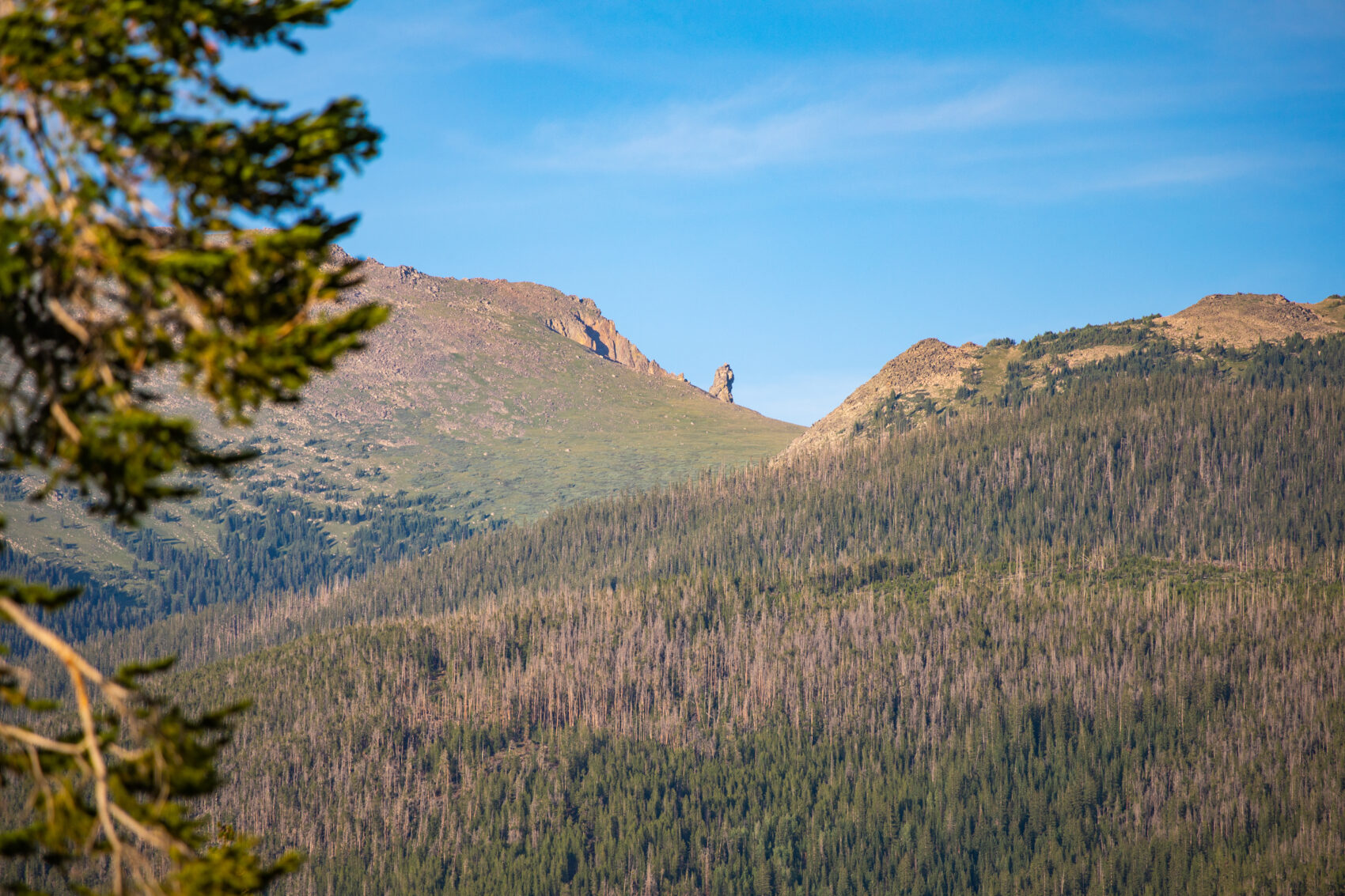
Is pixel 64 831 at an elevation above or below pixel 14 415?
below

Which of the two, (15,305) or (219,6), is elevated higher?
(219,6)

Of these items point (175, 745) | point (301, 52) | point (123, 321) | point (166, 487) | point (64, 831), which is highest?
point (301, 52)

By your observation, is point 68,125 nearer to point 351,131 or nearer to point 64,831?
point 351,131

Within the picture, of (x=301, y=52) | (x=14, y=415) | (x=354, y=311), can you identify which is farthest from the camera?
(x=301, y=52)

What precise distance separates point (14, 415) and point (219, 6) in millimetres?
6393

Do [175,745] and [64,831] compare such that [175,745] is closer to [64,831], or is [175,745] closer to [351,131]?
[64,831]

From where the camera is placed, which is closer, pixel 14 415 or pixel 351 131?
pixel 14 415

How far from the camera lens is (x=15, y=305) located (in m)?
16.6

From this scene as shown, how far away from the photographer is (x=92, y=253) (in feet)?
53.7

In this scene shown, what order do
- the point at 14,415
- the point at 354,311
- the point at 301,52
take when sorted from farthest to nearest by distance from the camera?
the point at 301,52 → the point at 354,311 → the point at 14,415

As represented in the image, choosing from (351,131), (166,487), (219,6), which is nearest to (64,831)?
(166,487)

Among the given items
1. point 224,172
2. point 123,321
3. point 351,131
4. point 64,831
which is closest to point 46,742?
point 64,831

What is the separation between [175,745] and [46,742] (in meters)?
1.55

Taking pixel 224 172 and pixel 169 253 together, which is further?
pixel 224 172
